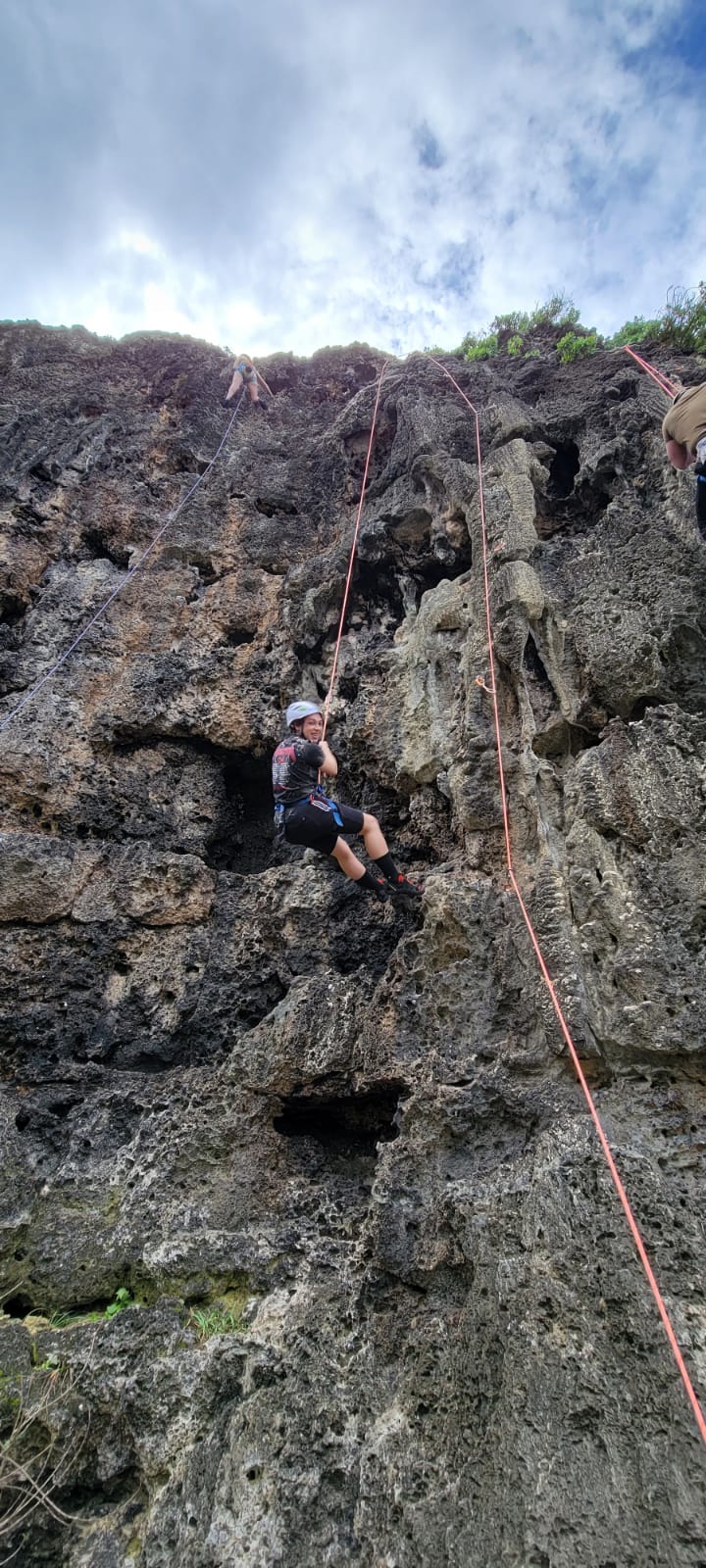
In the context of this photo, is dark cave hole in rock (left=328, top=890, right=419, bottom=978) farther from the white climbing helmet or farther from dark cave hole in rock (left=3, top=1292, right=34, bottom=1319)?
dark cave hole in rock (left=3, top=1292, right=34, bottom=1319)

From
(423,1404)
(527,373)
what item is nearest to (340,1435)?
(423,1404)

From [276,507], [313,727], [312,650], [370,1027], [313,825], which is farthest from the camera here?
[276,507]

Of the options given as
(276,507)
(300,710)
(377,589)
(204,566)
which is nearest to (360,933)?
(300,710)

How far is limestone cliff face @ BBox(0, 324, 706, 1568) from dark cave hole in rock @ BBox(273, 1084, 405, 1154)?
0.02m

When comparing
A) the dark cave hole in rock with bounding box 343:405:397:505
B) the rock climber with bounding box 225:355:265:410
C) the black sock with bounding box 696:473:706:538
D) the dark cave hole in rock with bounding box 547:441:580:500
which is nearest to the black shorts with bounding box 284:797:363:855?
the black sock with bounding box 696:473:706:538

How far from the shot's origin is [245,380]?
9.28 meters

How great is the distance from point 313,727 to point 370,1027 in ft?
6.96

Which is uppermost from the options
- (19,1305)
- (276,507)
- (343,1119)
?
(276,507)

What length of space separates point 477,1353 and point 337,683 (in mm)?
4460

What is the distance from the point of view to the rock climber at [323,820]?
4598 mm

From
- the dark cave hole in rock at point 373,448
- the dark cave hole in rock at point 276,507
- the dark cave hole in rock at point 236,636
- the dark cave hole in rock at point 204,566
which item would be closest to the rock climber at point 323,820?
the dark cave hole in rock at point 236,636

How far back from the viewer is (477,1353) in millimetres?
2924

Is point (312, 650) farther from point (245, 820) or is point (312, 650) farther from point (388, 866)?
point (388, 866)

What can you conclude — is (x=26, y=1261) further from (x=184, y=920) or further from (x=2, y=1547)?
(x=184, y=920)
